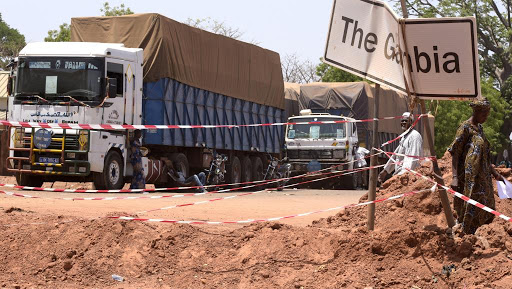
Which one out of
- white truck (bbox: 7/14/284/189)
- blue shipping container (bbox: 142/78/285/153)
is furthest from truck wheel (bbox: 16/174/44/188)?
blue shipping container (bbox: 142/78/285/153)

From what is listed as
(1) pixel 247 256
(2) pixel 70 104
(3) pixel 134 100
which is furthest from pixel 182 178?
(1) pixel 247 256

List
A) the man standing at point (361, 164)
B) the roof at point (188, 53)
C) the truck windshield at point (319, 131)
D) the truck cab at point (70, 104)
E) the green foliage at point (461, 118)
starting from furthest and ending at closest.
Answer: the green foliage at point (461, 118) < the truck windshield at point (319, 131) < the man standing at point (361, 164) < the roof at point (188, 53) < the truck cab at point (70, 104)

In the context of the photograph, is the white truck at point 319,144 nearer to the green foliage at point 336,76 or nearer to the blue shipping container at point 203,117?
the blue shipping container at point 203,117

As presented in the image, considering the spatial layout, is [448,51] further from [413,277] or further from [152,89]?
[152,89]

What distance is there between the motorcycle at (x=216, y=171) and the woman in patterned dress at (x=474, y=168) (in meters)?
→ 16.3

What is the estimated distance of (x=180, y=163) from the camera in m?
24.1

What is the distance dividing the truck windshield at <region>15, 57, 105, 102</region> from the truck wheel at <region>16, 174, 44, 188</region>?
2069 mm

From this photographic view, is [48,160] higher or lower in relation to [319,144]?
lower

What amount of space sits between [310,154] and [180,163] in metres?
7.94

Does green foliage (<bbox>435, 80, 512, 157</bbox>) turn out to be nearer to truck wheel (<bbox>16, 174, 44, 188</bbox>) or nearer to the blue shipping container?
the blue shipping container

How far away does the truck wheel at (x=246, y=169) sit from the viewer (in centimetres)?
2848

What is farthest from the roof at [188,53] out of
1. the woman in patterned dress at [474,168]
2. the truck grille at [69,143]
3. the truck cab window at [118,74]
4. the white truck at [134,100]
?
the woman in patterned dress at [474,168]

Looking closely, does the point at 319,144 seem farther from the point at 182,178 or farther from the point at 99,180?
the point at 99,180

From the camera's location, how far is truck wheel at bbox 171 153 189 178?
2392 cm
